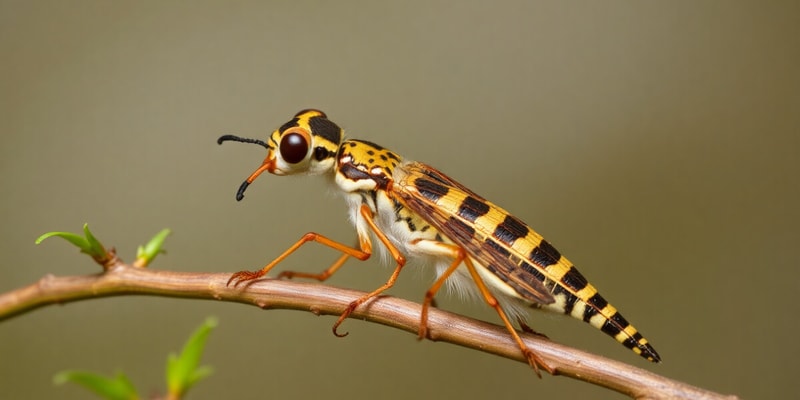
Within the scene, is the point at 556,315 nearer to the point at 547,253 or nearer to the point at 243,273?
the point at 547,253

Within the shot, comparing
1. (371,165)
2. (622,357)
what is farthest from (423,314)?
(622,357)

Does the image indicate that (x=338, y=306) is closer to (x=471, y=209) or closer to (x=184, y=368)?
(x=471, y=209)

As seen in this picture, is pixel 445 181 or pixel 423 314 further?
pixel 445 181

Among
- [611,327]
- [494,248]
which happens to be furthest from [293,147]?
[611,327]

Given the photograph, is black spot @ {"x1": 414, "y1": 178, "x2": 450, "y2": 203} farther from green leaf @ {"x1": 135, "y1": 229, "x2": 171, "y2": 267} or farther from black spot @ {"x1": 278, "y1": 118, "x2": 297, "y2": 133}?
green leaf @ {"x1": 135, "y1": 229, "x2": 171, "y2": 267}

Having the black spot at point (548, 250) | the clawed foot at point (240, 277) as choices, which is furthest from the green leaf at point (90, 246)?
the black spot at point (548, 250)

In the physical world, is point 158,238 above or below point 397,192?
below
